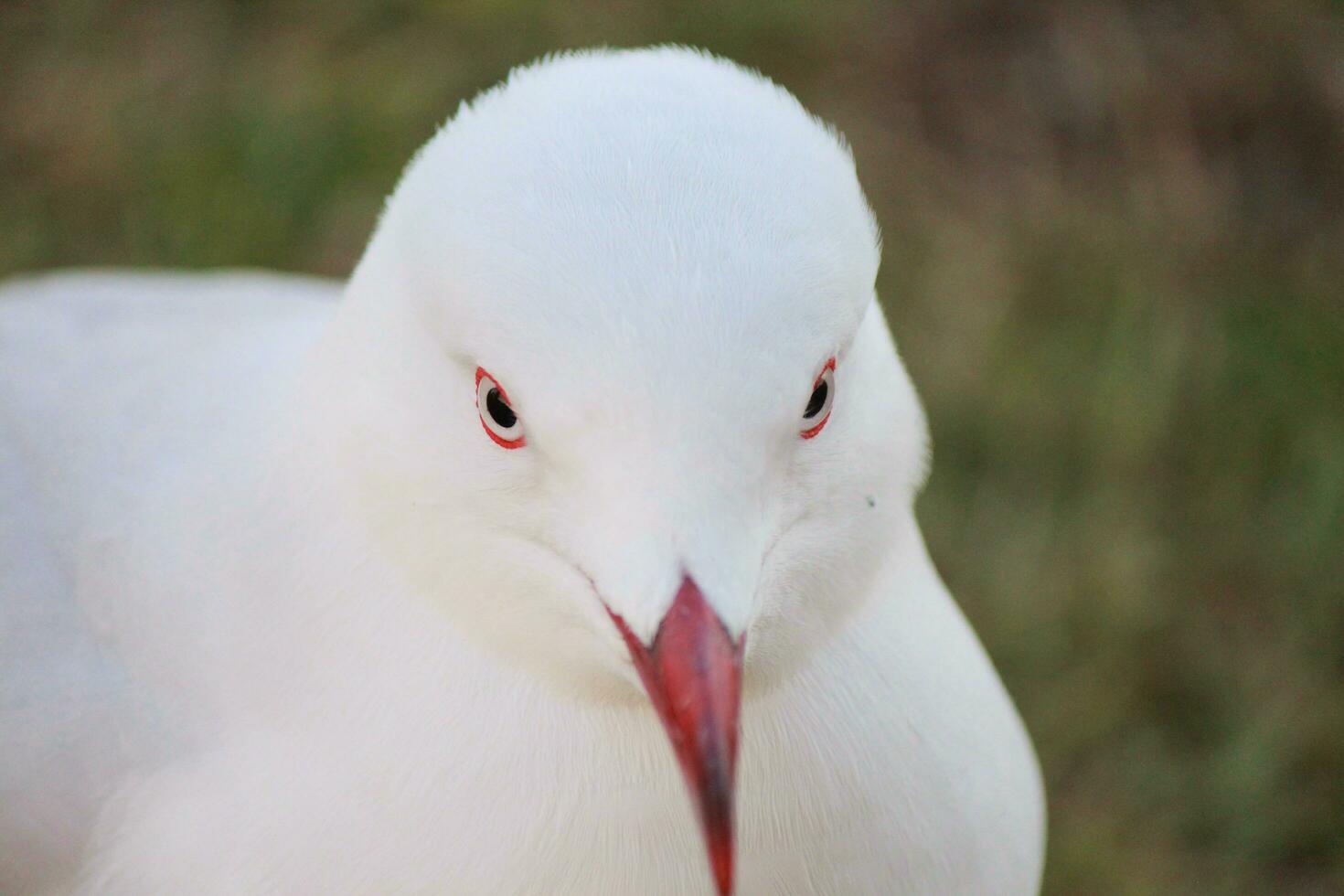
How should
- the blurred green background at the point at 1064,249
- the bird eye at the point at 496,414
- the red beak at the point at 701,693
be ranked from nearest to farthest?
the red beak at the point at 701,693 → the bird eye at the point at 496,414 → the blurred green background at the point at 1064,249

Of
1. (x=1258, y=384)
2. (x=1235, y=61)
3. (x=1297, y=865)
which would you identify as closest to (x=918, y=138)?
(x=1235, y=61)

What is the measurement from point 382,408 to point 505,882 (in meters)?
0.56

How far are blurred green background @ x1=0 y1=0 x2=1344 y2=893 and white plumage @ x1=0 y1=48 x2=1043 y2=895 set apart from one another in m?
1.18

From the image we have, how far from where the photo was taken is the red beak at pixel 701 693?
1.42 metres

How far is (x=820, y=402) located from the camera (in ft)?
5.31

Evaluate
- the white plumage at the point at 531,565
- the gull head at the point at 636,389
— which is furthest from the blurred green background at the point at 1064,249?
the gull head at the point at 636,389

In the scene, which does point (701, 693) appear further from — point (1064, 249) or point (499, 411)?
point (1064, 249)

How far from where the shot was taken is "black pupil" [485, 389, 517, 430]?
1.57 metres

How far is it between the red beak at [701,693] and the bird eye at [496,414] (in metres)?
0.25

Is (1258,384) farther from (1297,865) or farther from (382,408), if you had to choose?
(382,408)

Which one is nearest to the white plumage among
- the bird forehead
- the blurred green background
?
the bird forehead

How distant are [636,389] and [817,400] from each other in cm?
24

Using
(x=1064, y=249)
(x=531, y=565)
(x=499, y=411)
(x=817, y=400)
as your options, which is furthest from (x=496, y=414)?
(x=1064, y=249)

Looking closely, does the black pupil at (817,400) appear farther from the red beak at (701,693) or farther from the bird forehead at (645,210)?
the red beak at (701,693)
